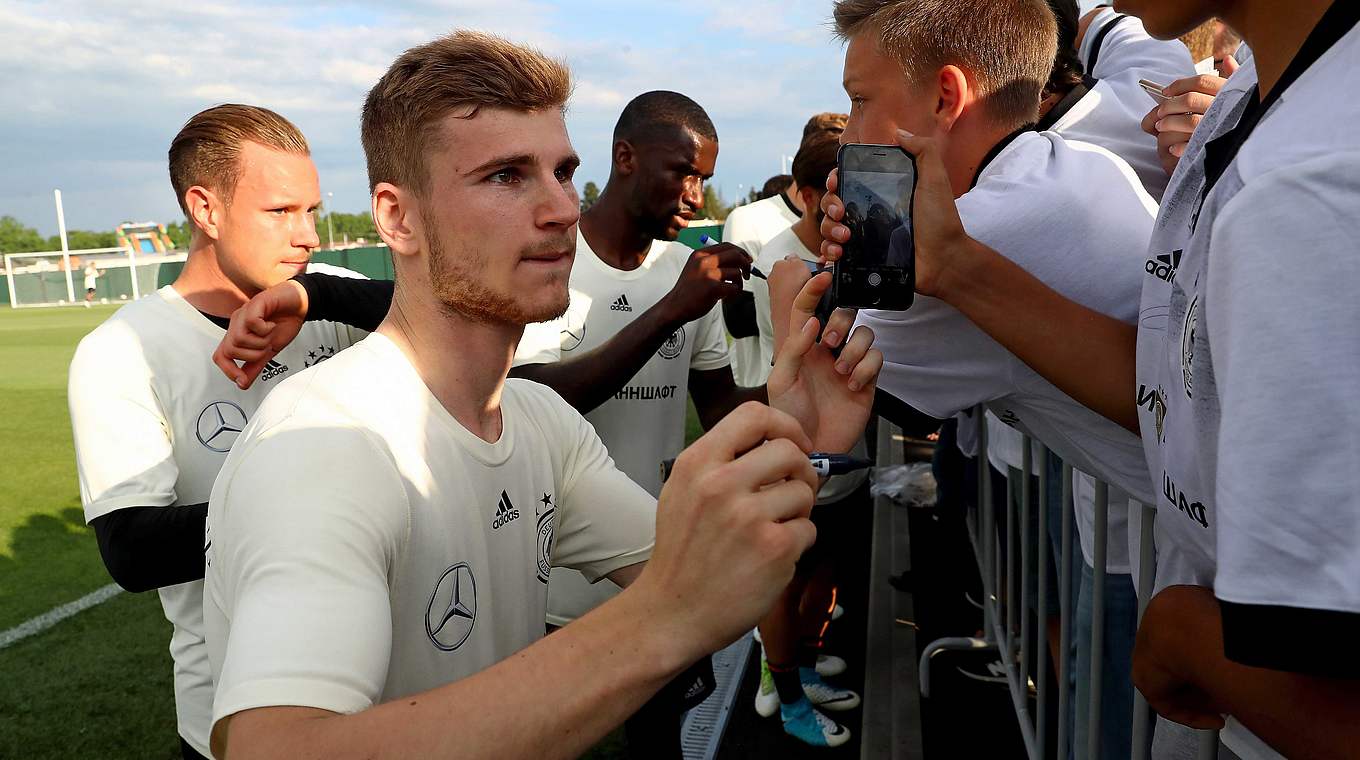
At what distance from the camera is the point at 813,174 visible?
4.97 metres

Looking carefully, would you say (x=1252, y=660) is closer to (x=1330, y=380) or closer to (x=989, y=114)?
(x=1330, y=380)

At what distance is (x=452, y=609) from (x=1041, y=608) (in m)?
2.10

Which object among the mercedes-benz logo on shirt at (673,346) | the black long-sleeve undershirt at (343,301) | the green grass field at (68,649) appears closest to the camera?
the black long-sleeve undershirt at (343,301)

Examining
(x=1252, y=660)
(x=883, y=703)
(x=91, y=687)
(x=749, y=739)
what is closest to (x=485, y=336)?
(x=1252, y=660)

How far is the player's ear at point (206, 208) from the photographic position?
2758mm

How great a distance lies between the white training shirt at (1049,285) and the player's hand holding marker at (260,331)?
1.56 meters

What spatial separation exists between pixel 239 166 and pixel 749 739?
3.17 metres

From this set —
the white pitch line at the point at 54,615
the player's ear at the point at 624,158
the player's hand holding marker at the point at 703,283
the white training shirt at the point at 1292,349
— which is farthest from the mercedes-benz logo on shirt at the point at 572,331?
the white pitch line at the point at 54,615

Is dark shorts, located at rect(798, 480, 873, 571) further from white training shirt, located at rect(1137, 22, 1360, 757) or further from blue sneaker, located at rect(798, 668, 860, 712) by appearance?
white training shirt, located at rect(1137, 22, 1360, 757)

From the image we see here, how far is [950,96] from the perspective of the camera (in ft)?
6.87

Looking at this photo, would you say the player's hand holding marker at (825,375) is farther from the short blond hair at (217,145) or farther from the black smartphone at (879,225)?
the short blond hair at (217,145)

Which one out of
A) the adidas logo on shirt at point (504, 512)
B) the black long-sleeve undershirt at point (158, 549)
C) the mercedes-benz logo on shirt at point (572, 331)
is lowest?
the black long-sleeve undershirt at point (158, 549)

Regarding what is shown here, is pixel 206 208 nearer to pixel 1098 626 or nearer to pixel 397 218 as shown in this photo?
pixel 397 218

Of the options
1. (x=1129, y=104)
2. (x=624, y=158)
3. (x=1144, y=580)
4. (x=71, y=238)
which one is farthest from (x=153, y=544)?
(x=71, y=238)
